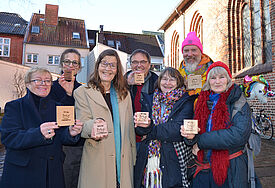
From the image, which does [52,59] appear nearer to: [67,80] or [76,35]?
[76,35]

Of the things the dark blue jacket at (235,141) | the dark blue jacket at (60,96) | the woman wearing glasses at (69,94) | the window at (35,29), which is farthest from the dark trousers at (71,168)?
the window at (35,29)

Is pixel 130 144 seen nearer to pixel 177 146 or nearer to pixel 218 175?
pixel 177 146

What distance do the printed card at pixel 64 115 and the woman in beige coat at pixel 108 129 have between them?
18 cm

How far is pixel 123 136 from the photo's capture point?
7.38 ft

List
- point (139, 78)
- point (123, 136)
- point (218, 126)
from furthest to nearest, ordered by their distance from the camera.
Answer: point (139, 78) → point (123, 136) → point (218, 126)

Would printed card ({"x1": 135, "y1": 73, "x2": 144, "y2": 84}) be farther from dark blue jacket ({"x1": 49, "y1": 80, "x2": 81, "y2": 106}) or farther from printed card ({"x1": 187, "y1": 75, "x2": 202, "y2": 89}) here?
dark blue jacket ({"x1": 49, "y1": 80, "x2": 81, "y2": 106})

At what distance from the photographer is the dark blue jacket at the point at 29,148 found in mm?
1874

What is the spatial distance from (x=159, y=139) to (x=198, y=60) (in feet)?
6.39

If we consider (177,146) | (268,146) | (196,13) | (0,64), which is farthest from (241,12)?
(0,64)

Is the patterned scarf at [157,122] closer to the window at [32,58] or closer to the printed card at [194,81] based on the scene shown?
the printed card at [194,81]

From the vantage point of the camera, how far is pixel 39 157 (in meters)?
2.03

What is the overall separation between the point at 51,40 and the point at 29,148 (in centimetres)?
2503

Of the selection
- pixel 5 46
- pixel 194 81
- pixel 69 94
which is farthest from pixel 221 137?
pixel 5 46

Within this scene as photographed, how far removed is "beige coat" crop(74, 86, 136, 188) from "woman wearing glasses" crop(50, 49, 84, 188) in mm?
335
